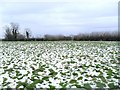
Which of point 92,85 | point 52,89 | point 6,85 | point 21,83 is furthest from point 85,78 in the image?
point 6,85

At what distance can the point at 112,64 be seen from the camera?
8.26 m

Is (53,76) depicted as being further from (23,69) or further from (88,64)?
(88,64)

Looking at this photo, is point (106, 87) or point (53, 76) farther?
point (53, 76)

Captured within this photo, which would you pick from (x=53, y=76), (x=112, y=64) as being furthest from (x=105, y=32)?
(x=53, y=76)

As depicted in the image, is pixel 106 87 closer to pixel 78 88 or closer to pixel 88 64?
pixel 78 88

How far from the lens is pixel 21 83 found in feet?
19.2

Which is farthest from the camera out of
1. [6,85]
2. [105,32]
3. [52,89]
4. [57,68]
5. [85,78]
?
[105,32]

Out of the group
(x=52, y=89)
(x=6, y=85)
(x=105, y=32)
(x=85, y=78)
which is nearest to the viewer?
(x=52, y=89)

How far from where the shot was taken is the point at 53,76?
21.2ft

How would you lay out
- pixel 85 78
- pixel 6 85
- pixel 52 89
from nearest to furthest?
pixel 52 89, pixel 6 85, pixel 85 78

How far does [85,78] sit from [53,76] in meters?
0.99

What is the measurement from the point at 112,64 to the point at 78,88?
3.31 m

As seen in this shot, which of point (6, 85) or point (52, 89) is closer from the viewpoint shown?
point (52, 89)

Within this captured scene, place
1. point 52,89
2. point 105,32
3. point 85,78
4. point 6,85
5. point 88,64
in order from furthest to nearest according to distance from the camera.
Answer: point 105,32, point 88,64, point 85,78, point 6,85, point 52,89
